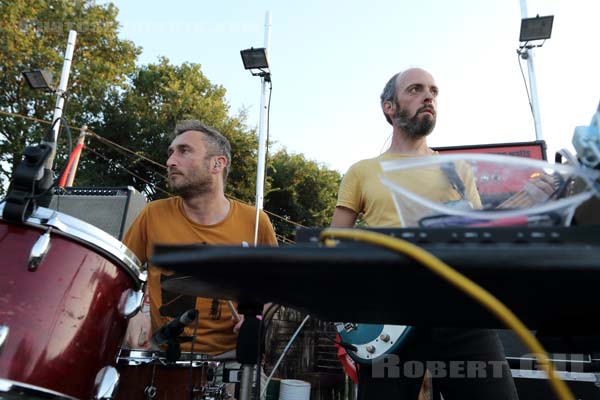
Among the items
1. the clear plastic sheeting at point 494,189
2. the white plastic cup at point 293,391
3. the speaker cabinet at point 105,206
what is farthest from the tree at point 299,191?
the clear plastic sheeting at point 494,189

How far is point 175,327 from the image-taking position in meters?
1.67

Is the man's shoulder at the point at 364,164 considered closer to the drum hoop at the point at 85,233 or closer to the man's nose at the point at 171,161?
the drum hoop at the point at 85,233

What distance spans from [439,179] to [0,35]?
56.0 ft

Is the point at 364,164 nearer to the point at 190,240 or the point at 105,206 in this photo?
the point at 190,240

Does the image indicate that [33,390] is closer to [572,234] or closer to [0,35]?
[572,234]

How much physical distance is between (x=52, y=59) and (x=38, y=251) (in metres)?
15.7

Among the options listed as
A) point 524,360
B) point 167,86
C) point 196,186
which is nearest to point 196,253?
point 196,186

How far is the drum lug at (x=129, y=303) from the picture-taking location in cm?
176

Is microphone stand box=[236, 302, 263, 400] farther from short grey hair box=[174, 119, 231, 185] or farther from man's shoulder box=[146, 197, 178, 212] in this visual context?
short grey hair box=[174, 119, 231, 185]

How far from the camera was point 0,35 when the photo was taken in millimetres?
14062

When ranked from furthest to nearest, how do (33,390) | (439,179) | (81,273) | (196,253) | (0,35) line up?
(0,35) < (81,273) < (33,390) < (439,179) < (196,253)

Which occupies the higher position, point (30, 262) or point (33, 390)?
point (30, 262)

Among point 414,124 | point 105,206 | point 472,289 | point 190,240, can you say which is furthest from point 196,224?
point 105,206

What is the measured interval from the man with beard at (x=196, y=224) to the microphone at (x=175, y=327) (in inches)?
22.2
